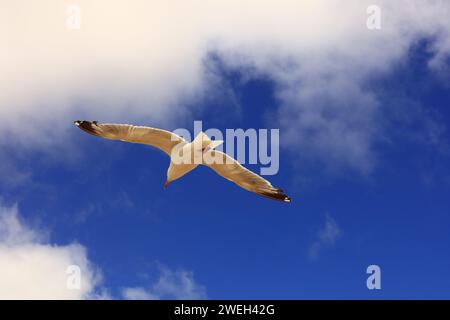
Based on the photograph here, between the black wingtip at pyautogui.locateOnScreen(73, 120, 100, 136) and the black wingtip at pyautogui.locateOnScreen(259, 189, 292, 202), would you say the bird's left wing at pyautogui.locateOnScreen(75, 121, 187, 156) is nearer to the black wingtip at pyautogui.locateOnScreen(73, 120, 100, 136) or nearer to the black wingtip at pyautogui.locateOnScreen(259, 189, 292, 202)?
the black wingtip at pyautogui.locateOnScreen(73, 120, 100, 136)

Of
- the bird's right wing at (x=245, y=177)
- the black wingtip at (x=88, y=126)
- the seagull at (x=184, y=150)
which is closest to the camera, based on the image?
the seagull at (x=184, y=150)

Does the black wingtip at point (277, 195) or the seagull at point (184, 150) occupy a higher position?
the seagull at point (184, 150)

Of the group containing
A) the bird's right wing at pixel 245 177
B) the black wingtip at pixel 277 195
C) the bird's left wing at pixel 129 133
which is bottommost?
the black wingtip at pixel 277 195

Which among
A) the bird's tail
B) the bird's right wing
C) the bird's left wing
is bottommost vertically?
the bird's right wing

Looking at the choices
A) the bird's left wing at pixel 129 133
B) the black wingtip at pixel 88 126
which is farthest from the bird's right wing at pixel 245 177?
the black wingtip at pixel 88 126

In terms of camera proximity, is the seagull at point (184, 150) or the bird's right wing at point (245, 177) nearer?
the seagull at point (184, 150)

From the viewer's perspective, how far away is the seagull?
50.0ft

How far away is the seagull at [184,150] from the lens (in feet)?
50.0

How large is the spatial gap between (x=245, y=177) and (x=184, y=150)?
181 centimetres

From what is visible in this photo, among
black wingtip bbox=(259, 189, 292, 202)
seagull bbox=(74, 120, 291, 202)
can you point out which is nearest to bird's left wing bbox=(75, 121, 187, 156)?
seagull bbox=(74, 120, 291, 202)

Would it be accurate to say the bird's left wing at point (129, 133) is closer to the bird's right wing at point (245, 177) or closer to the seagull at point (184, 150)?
the seagull at point (184, 150)
